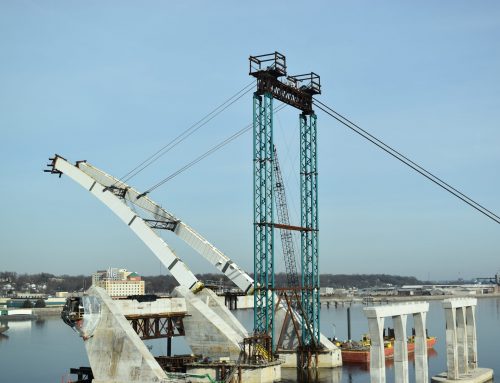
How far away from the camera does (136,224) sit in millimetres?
66312

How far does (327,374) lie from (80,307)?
78.7 ft

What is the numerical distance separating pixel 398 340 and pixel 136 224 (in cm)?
3453

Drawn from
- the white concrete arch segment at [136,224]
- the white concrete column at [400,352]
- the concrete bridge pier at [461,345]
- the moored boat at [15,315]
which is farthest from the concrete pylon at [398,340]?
the moored boat at [15,315]

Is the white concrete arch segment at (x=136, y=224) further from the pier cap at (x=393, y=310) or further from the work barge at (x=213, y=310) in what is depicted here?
the pier cap at (x=393, y=310)

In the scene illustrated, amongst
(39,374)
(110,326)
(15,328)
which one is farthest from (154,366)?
(15,328)

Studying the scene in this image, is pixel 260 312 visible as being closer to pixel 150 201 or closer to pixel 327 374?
pixel 327 374

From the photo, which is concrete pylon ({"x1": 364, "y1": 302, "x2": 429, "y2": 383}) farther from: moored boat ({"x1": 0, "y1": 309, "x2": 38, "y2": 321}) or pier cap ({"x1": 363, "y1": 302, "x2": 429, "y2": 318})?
moored boat ({"x1": 0, "y1": 309, "x2": 38, "y2": 321})

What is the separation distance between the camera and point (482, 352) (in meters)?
76.4

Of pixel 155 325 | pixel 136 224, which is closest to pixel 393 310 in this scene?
pixel 155 325

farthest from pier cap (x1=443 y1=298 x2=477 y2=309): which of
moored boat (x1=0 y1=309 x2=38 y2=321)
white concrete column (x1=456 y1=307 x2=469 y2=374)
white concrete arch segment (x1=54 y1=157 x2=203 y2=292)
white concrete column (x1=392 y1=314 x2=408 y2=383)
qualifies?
moored boat (x1=0 y1=309 x2=38 y2=321)

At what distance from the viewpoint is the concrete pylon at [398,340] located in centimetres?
3681

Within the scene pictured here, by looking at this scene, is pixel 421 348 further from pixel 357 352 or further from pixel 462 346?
pixel 357 352

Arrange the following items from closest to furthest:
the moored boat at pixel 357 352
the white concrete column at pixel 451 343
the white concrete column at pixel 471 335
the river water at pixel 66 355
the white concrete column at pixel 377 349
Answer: the white concrete column at pixel 377 349, the white concrete column at pixel 451 343, the white concrete column at pixel 471 335, the river water at pixel 66 355, the moored boat at pixel 357 352

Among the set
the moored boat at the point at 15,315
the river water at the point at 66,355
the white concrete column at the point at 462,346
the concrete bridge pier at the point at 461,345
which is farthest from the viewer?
the moored boat at the point at 15,315
